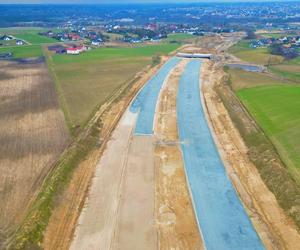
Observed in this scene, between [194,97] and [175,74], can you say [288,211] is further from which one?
[175,74]

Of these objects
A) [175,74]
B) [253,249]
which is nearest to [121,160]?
[253,249]

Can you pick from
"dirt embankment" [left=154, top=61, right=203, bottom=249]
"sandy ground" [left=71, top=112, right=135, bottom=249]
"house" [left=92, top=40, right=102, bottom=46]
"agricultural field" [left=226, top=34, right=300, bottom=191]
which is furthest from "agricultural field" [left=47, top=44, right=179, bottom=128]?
"agricultural field" [left=226, top=34, right=300, bottom=191]

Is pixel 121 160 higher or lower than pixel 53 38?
higher

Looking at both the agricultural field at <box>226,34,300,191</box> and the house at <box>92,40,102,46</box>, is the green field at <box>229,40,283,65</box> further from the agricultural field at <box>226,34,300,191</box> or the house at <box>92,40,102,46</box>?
the house at <box>92,40,102,46</box>

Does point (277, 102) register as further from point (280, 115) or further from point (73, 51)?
point (73, 51)

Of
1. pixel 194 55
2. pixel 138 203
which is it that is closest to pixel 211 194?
pixel 138 203

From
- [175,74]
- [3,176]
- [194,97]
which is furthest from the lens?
[175,74]
